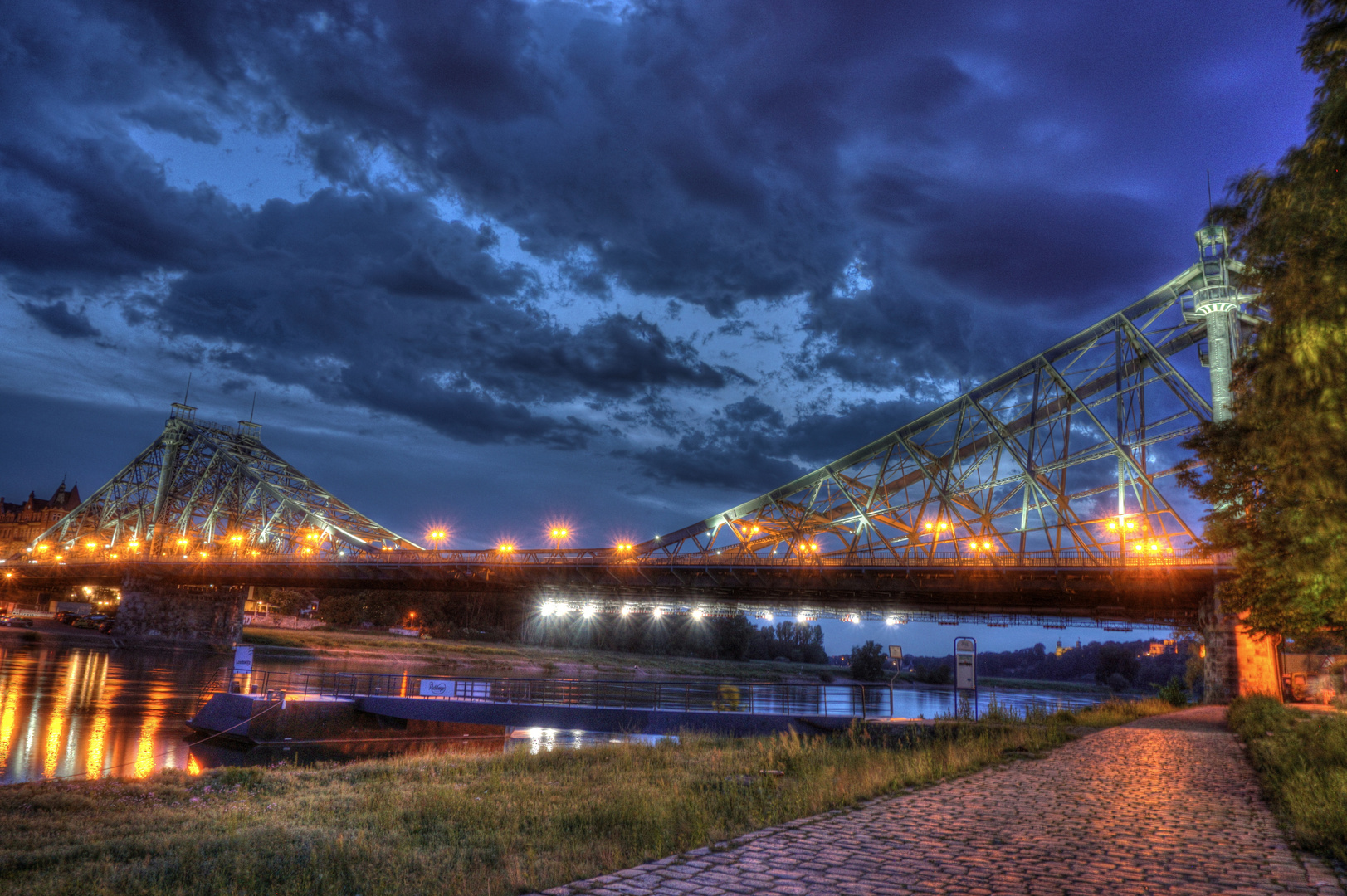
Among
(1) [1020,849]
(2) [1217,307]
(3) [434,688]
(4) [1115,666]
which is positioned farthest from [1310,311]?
(4) [1115,666]

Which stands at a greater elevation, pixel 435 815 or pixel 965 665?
pixel 965 665

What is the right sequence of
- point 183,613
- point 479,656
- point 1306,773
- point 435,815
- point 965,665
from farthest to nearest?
point 183,613 < point 479,656 < point 965,665 < point 435,815 < point 1306,773

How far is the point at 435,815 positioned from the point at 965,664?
19154mm

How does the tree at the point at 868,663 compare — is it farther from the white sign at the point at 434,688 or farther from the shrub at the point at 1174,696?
the white sign at the point at 434,688

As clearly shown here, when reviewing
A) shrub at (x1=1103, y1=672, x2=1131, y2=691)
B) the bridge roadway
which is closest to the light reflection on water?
the bridge roadway

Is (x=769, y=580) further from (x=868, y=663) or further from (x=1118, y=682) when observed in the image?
(x=1118, y=682)

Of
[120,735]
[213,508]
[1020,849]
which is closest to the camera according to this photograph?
[1020,849]

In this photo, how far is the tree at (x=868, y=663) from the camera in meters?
110

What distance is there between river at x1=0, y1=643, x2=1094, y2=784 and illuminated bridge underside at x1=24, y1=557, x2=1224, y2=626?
18.9 meters

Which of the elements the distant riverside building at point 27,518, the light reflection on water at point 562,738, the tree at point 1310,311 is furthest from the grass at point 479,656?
the distant riverside building at point 27,518

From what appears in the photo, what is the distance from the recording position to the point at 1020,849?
313 inches

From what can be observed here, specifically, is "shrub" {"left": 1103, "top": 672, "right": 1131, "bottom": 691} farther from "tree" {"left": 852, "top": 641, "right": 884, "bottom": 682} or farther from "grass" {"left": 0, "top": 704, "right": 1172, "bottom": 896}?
"grass" {"left": 0, "top": 704, "right": 1172, "bottom": 896}

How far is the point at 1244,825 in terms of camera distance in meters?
9.29

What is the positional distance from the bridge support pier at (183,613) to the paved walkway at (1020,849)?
93.4m
